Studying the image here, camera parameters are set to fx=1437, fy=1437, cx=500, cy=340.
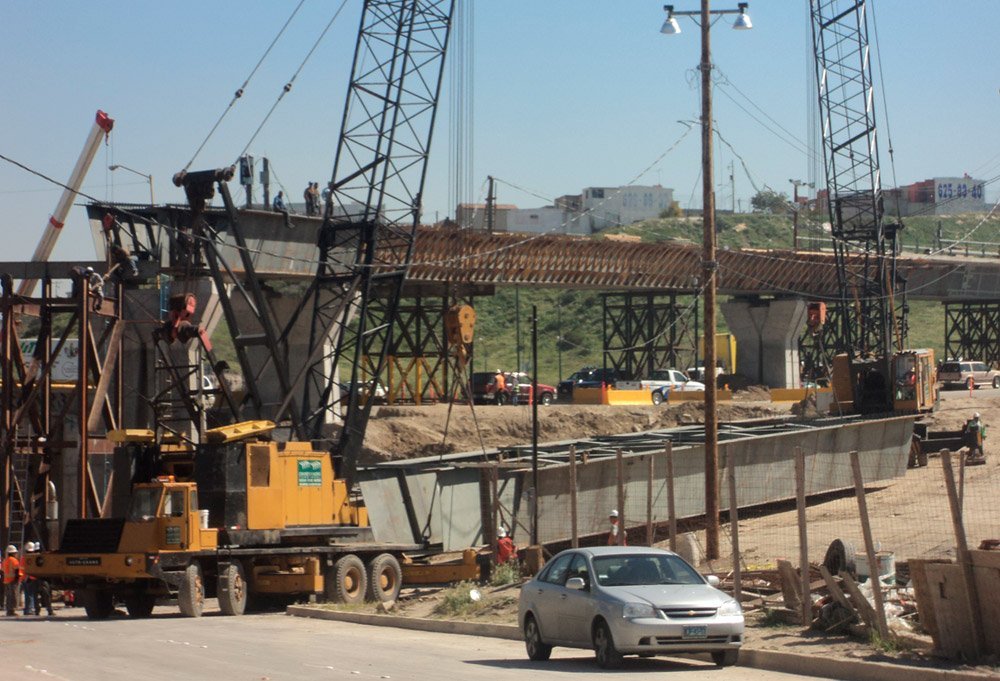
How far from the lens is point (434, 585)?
30766 millimetres

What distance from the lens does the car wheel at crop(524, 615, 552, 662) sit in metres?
17.3

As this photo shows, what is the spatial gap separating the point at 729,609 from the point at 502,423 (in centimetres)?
4493

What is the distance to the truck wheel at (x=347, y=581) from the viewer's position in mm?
28734

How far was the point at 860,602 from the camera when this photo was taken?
632 inches

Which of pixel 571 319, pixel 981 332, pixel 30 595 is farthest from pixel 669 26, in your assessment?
pixel 571 319

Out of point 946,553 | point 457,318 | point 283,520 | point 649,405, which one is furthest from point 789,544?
point 649,405

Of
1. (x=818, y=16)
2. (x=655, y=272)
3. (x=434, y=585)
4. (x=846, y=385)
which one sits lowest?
(x=434, y=585)

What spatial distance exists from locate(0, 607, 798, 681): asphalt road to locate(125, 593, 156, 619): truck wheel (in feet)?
9.38

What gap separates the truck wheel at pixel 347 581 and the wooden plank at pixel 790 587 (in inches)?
503

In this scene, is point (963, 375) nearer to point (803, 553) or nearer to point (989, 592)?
point (803, 553)

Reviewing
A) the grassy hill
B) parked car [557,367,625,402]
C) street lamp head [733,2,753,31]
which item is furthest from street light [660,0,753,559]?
the grassy hill

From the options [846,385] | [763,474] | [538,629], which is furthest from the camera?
[846,385]

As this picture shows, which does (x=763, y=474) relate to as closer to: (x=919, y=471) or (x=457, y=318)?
(x=919, y=471)

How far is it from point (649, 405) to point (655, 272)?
379 inches
